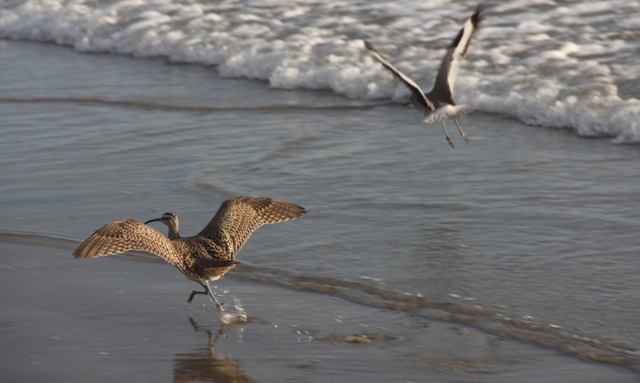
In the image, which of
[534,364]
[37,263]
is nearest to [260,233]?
[37,263]

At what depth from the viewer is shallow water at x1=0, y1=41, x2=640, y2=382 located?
4625 mm

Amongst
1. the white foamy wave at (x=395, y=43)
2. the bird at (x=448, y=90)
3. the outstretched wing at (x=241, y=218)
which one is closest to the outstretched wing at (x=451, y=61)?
the bird at (x=448, y=90)

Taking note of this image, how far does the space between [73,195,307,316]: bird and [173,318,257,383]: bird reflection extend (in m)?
0.44

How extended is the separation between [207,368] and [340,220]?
6.42 ft

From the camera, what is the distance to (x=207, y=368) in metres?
4.34

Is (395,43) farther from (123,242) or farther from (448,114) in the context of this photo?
(123,242)

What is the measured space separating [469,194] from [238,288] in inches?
74.0

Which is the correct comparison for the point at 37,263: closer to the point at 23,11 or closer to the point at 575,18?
the point at 575,18

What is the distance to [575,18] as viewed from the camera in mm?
10305

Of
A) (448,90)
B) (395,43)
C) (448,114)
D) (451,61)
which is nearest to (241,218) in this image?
(448,114)

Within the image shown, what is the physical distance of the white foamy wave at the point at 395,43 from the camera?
8562 mm

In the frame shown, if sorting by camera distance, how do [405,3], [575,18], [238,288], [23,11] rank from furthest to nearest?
1. [23,11]
2. [405,3]
3. [575,18]
4. [238,288]

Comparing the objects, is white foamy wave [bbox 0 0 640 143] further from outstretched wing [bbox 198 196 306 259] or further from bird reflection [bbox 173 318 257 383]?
bird reflection [bbox 173 318 257 383]

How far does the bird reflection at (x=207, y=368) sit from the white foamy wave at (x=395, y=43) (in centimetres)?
426
